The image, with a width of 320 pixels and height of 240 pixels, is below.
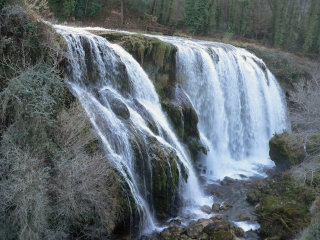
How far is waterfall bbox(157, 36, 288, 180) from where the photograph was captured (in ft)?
54.8

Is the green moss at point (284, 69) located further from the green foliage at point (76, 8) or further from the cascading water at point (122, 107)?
the cascading water at point (122, 107)

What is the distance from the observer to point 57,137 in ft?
25.5

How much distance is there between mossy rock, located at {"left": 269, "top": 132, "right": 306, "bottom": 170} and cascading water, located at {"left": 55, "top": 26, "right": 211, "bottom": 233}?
583 cm

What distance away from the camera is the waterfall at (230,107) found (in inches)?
658

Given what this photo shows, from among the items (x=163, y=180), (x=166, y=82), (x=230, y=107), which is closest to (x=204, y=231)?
(x=163, y=180)

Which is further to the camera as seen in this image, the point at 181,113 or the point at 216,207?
the point at 181,113

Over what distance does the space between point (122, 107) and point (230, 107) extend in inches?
375

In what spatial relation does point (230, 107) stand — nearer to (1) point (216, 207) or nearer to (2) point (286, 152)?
(2) point (286, 152)

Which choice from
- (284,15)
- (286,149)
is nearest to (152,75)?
(286,149)

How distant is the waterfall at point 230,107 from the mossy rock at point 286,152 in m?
1.23

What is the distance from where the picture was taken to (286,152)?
15852 millimetres

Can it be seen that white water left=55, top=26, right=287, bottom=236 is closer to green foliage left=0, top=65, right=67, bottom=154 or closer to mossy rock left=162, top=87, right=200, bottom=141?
mossy rock left=162, top=87, right=200, bottom=141

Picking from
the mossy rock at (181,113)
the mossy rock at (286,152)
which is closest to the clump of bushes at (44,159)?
the mossy rock at (181,113)

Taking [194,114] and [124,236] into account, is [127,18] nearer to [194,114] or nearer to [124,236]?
[194,114]
